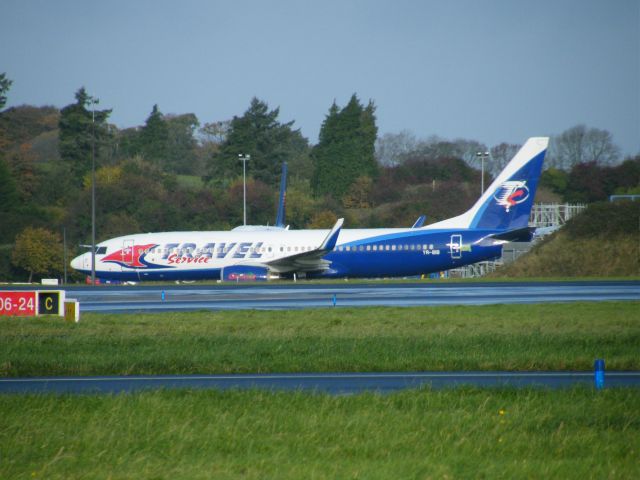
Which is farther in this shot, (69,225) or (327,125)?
(327,125)

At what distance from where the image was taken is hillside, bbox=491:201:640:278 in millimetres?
51812

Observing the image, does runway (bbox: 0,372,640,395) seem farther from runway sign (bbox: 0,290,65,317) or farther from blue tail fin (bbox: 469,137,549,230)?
blue tail fin (bbox: 469,137,549,230)

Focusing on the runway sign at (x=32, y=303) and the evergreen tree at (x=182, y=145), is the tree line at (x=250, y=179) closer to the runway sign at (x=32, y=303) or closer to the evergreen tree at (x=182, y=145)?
the evergreen tree at (x=182, y=145)

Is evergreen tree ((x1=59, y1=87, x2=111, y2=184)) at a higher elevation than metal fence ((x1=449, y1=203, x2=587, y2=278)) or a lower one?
higher

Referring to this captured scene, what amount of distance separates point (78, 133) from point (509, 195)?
59701 millimetres

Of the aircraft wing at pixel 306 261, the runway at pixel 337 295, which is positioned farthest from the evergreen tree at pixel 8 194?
the runway at pixel 337 295

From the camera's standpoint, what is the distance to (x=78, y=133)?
95.1 meters

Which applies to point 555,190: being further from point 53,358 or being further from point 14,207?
point 53,358

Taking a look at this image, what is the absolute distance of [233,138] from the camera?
3858 inches

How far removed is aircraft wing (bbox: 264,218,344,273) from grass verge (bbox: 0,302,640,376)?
1895 centimetres

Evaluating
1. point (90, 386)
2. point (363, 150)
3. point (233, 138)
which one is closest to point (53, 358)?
point (90, 386)

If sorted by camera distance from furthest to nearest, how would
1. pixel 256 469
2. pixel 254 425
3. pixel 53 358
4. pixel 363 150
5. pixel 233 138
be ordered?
pixel 363 150 → pixel 233 138 → pixel 53 358 → pixel 254 425 → pixel 256 469

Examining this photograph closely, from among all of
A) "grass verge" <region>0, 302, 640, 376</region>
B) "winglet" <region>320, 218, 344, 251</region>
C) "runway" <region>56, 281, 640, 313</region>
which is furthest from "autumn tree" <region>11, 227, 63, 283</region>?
"grass verge" <region>0, 302, 640, 376</region>

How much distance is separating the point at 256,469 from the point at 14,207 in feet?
254
